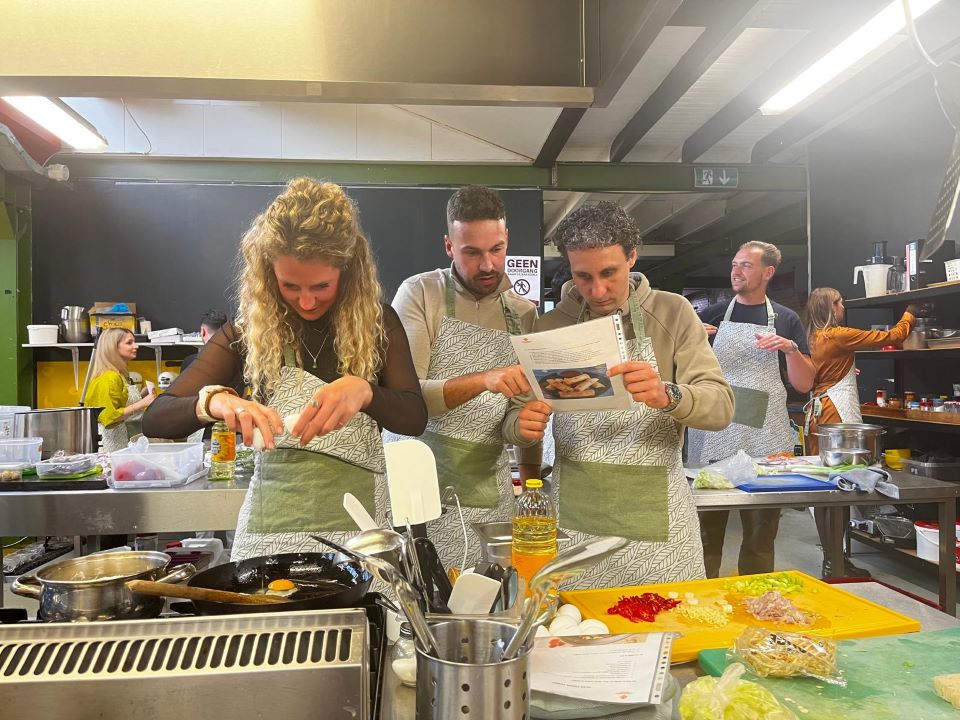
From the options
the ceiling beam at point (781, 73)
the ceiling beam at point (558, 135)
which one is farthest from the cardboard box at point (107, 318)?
the ceiling beam at point (781, 73)

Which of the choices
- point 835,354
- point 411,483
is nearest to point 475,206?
A: point 411,483

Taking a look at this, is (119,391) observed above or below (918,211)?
below

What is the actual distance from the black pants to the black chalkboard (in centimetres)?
395

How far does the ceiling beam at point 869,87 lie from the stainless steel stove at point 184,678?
4562 millimetres

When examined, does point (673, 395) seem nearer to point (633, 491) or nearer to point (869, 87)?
point (633, 491)

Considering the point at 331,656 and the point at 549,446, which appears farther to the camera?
the point at 549,446

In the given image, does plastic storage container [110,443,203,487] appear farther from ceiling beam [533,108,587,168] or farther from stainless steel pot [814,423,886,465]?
ceiling beam [533,108,587,168]

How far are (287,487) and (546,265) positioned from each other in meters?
12.9

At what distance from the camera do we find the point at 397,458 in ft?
4.49

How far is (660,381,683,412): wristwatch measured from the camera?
77.5 inches

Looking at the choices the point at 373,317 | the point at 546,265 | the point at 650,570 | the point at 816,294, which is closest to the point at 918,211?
the point at 816,294

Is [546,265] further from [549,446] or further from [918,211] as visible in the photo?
[549,446]

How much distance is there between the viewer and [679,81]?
17.6 feet

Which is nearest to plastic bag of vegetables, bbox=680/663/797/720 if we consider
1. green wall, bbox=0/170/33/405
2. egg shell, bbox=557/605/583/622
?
egg shell, bbox=557/605/583/622
